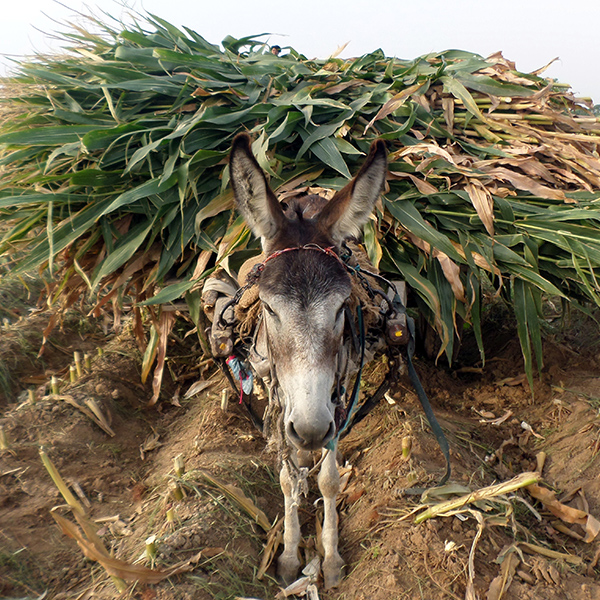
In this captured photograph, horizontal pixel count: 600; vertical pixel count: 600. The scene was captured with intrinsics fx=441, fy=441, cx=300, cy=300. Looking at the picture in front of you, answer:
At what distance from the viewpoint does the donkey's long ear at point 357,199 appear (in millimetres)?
1888

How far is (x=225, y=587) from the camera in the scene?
6.95 feet

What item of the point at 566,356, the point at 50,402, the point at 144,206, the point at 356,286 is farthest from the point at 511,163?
the point at 50,402

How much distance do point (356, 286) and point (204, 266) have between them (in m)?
1.18

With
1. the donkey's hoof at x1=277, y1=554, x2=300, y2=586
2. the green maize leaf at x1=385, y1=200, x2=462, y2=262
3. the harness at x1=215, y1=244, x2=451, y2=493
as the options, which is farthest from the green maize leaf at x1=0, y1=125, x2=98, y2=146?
the donkey's hoof at x1=277, y1=554, x2=300, y2=586

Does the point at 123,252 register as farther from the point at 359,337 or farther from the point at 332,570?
the point at 332,570

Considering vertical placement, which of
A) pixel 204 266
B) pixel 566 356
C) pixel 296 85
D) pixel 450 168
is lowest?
pixel 566 356

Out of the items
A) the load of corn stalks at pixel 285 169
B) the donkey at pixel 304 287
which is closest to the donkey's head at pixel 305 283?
the donkey at pixel 304 287

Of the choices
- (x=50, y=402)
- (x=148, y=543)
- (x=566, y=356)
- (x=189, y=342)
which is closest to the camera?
(x=148, y=543)

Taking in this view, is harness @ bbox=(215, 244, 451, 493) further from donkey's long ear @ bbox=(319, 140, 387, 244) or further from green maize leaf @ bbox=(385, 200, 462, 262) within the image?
green maize leaf @ bbox=(385, 200, 462, 262)

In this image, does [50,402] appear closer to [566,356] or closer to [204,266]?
[204,266]

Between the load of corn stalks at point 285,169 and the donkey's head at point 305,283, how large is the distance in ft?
2.81

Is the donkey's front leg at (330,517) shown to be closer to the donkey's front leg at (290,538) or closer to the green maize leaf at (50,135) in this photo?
the donkey's front leg at (290,538)

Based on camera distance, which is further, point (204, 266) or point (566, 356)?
point (566, 356)

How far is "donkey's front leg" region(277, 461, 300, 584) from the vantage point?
2.44 m
